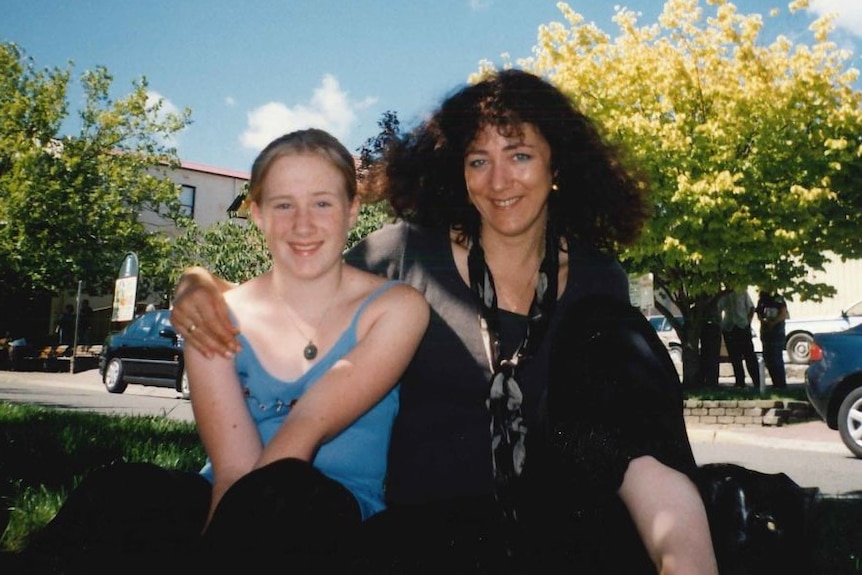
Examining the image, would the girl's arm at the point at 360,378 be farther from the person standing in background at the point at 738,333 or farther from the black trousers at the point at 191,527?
the person standing in background at the point at 738,333

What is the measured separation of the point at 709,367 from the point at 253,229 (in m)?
12.2

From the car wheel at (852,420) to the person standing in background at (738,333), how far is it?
6.59m

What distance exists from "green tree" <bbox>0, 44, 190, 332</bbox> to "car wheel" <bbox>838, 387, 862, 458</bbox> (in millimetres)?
25279

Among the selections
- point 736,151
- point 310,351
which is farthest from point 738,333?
point 310,351

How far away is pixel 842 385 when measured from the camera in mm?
7625

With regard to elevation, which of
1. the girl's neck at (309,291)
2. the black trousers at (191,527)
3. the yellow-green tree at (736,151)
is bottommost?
the black trousers at (191,527)

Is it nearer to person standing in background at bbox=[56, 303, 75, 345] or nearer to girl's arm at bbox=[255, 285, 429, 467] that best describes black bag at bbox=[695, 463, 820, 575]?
girl's arm at bbox=[255, 285, 429, 467]

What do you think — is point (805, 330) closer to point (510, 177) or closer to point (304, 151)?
point (510, 177)

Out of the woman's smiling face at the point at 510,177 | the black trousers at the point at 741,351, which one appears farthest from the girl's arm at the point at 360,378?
the black trousers at the point at 741,351

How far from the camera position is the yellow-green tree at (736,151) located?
12.3 metres

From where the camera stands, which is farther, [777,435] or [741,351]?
[741,351]

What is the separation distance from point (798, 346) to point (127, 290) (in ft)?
60.8

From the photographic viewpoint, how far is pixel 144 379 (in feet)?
50.9

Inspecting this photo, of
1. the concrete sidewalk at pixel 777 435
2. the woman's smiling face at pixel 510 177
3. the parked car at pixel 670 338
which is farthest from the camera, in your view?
the parked car at pixel 670 338
